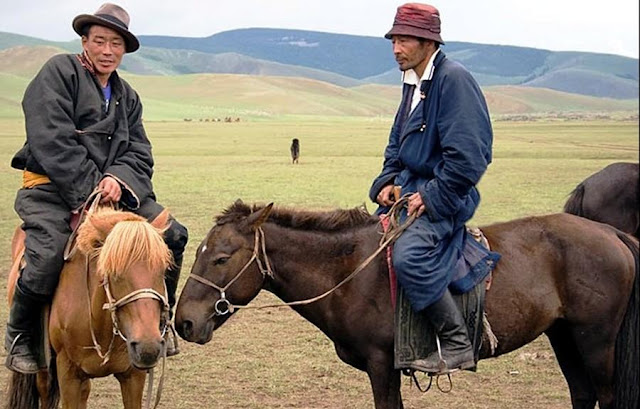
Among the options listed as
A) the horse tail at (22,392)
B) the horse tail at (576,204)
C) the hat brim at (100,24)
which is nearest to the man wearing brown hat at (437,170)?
the hat brim at (100,24)

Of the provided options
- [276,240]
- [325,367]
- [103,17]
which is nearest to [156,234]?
[276,240]

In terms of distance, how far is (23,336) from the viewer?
5.50 m

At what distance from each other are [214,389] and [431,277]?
125 inches

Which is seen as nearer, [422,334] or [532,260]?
[422,334]

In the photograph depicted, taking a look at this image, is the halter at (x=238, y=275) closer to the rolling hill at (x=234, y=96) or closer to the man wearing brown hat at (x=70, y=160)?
the man wearing brown hat at (x=70, y=160)

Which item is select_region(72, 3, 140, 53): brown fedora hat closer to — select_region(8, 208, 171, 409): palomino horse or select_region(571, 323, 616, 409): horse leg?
select_region(8, 208, 171, 409): palomino horse

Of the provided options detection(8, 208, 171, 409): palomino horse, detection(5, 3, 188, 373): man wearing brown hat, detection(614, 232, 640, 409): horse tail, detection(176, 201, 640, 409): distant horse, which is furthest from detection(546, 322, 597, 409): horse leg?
detection(8, 208, 171, 409): palomino horse

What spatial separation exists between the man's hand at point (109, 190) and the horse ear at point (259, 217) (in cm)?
89

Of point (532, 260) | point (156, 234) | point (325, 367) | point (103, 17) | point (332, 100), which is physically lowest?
point (332, 100)

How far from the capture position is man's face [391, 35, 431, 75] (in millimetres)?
5176

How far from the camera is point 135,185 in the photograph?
18.2 feet

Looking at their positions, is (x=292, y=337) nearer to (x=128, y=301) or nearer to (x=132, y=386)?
(x=132, y=386)

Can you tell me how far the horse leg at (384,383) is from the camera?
5230mm

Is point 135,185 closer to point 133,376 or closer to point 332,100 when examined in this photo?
point 133,376
